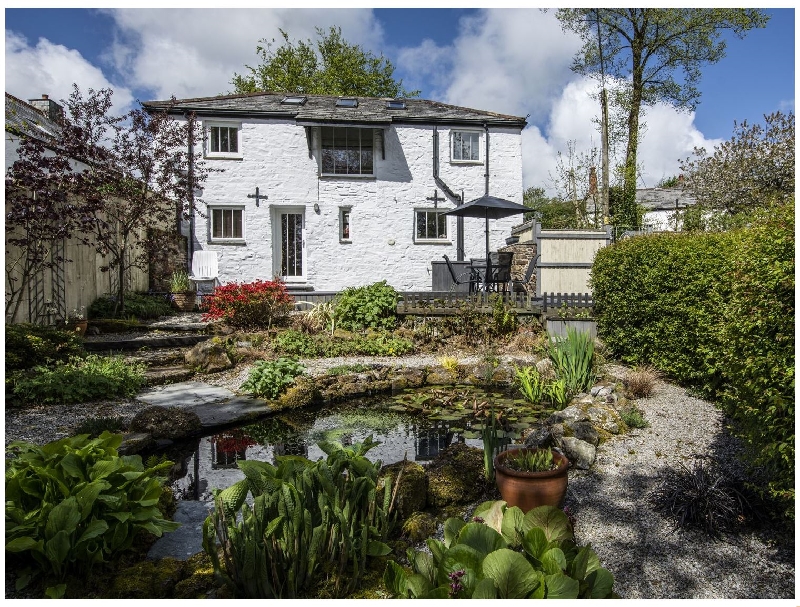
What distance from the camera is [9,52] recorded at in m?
3.06

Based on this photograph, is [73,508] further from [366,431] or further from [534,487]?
[366,431]

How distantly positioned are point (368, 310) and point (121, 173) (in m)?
6.51

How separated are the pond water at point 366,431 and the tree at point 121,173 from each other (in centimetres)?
657

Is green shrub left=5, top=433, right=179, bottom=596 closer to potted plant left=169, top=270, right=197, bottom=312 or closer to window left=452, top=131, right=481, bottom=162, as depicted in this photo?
potted plant left=169, top=270, right=197, bottom=312

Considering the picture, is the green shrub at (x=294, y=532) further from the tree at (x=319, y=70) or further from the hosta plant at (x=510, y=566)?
the tree at (x=319, y=70)

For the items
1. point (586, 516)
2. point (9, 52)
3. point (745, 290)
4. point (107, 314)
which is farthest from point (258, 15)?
point (107, 314)

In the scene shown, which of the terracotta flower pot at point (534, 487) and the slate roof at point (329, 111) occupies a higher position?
the slate roof at point (329, 111)

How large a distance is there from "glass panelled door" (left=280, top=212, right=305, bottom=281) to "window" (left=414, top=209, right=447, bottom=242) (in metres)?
3.60

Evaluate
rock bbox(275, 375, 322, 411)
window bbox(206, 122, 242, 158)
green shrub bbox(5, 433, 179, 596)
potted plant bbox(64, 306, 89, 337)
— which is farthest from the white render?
green shrub bbox(5, 433, 179, 596)

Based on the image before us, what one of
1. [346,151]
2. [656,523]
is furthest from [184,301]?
[656,523]

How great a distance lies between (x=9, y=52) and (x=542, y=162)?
1914 cm

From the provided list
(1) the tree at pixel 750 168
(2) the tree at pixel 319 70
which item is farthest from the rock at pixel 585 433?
(2) the tree at pixel 319 70

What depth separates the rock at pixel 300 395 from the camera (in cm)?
634

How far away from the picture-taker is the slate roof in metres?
15.1
